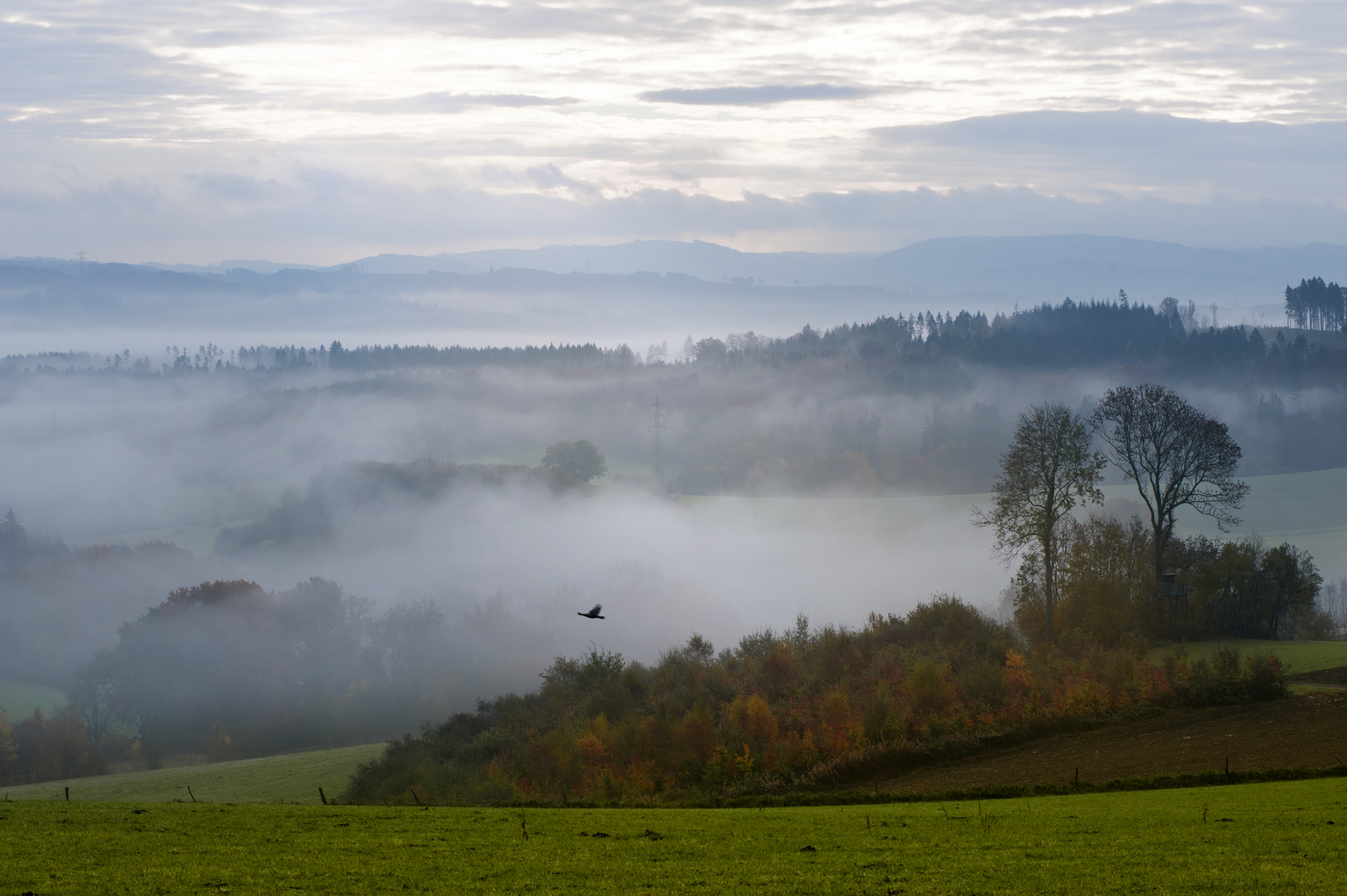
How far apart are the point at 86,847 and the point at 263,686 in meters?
89.0

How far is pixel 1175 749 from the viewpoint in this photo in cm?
3603

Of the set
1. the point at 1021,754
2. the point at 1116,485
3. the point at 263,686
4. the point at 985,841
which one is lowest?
the point at 263,686

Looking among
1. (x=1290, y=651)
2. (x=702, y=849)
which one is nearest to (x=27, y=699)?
(x=702, y=849)

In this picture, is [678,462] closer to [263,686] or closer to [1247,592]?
[263,686]

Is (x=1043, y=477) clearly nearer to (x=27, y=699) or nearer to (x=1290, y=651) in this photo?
(x=1290, y=651)

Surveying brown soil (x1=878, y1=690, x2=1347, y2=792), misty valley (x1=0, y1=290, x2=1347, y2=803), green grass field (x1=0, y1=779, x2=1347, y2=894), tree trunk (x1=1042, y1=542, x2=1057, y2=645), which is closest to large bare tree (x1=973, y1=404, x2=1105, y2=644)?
tree trunk (x1=1042, y1=542, x2=1057, y2=645)

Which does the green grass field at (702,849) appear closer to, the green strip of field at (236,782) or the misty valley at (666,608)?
the misty valley at (666,608)

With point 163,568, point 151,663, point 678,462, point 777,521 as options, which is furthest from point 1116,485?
point 163,568

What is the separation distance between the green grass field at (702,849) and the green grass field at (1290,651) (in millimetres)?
25776

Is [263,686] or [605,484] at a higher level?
[605,484]

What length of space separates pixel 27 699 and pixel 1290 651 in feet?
394

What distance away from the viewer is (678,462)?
648 feet

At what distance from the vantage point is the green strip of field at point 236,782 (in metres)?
55.0

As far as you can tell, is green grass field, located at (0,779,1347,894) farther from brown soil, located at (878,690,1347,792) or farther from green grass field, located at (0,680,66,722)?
green grass field, located at (0,680,66,722)
